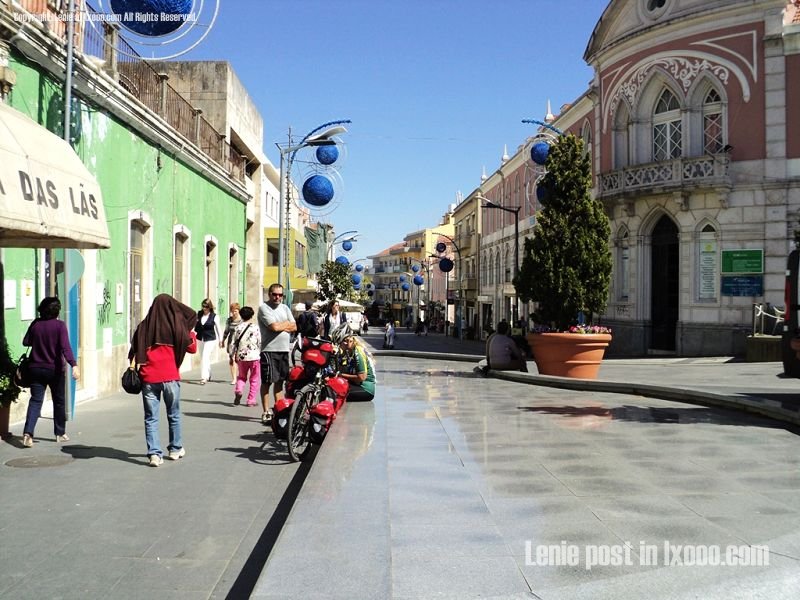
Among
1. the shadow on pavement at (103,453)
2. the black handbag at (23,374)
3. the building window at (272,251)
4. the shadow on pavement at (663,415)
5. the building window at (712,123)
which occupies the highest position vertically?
the building window at (712,123)

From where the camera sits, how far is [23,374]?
7758mm

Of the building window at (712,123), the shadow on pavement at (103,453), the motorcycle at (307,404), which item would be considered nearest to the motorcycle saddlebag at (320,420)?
the motorcycle at (307,404)

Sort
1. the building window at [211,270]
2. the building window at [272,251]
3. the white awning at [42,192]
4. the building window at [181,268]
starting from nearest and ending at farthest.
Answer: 1. the white awning at [42,192]
2. the building window at [181,268]
3. the building window at [211,270]
4. the building window at [272,251]

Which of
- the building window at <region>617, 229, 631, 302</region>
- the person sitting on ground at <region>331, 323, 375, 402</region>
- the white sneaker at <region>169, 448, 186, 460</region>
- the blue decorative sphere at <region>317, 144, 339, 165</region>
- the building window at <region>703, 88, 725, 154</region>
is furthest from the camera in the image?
the building window at <region>617, 229, 631, 302</region>

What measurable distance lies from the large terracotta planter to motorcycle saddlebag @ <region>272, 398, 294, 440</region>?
787 cm

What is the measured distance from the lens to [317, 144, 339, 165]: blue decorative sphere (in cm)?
2297

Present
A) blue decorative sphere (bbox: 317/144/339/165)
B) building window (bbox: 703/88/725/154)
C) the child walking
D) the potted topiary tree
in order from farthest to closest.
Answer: building window (bbox: 703/88/725/154)
blue decorative sphere (bbox: 317/144/339/165)
the potted topiary tree
the child walking

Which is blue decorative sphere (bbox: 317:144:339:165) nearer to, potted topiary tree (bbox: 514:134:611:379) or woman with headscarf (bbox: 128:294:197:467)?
potted topiary tree (bbox: 514:134:611:379)

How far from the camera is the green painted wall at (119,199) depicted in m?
9.43

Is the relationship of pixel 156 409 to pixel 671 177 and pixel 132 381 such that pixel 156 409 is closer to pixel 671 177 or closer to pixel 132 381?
pixel 132 381

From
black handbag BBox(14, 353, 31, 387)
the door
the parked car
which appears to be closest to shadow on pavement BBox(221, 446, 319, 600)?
black handbag BBox(14, 353, 31, 387)

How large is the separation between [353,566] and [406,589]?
323 mm

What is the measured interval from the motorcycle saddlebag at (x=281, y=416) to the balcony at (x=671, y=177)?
1965cm

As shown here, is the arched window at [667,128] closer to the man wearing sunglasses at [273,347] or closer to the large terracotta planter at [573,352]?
the large terracotta planter at [573,352]
